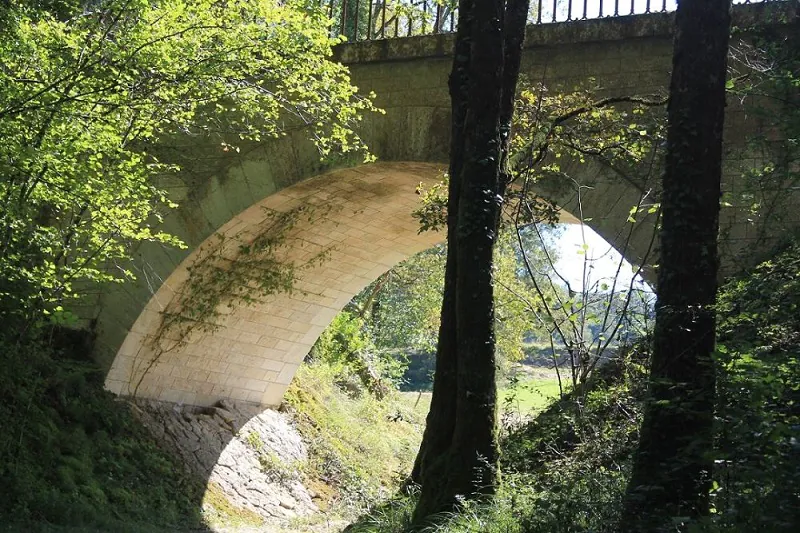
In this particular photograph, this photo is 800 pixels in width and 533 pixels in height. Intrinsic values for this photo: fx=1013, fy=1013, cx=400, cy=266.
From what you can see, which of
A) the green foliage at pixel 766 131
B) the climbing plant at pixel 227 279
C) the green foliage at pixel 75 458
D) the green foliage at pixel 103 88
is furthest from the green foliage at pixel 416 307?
the green foliage at pixel 766 131

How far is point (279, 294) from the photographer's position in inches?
478

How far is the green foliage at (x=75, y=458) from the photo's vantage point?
799cm

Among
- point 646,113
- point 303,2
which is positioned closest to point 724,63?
point 646,113

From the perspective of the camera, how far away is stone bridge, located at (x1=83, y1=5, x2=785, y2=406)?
327 inches

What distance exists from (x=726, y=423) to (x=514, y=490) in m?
2.03

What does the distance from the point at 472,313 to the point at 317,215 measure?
204 inches

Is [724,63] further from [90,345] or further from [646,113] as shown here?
[90,345]

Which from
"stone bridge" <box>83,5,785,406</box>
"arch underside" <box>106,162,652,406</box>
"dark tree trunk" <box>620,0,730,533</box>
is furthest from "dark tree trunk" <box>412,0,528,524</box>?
"arch underside" <box>106,162,652,406</box>

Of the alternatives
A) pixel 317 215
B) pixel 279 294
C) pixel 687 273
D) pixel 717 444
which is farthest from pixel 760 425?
pixel 279 294

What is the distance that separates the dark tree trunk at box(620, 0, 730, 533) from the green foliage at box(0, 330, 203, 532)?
15.2ft

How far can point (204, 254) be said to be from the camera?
11117 mm

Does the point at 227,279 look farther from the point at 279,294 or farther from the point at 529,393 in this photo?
the point at 529,393

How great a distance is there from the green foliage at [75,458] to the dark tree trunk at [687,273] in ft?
15.2

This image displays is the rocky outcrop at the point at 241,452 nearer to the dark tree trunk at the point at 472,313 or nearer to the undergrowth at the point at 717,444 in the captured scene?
the undergrowth at the point at 717,444
